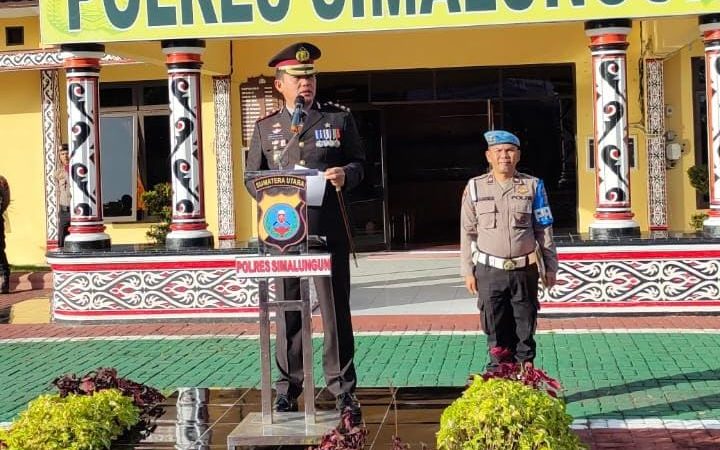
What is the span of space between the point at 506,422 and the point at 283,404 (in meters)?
1.84

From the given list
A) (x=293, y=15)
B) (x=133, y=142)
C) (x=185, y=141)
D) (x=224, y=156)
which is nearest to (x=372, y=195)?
(x=224, y=156)

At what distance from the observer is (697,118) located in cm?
1524

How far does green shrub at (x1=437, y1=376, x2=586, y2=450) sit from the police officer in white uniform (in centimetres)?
184

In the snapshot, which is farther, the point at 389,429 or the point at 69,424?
the point at 389,429

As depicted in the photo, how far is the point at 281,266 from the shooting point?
5.73 m

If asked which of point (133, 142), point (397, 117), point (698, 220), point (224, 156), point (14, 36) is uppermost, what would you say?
point (14, 36)

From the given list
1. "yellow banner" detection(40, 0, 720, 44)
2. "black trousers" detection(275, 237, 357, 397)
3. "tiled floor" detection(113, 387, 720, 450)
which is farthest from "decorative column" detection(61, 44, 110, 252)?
"black trousers" detection(275, 237, 357, 397)

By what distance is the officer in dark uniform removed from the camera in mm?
6285

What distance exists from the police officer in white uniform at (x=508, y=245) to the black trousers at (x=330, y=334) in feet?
3.41

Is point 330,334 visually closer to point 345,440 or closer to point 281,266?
point 281,266

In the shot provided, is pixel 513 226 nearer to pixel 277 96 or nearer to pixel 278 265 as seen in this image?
pixel 278 265

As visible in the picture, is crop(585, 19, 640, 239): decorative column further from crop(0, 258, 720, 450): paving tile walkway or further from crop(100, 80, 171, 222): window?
crop(100, 80, 171, 222): window

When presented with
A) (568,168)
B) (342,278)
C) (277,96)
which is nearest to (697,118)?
(568,168)

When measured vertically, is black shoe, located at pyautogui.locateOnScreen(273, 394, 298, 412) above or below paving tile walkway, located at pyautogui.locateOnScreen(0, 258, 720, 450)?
above
